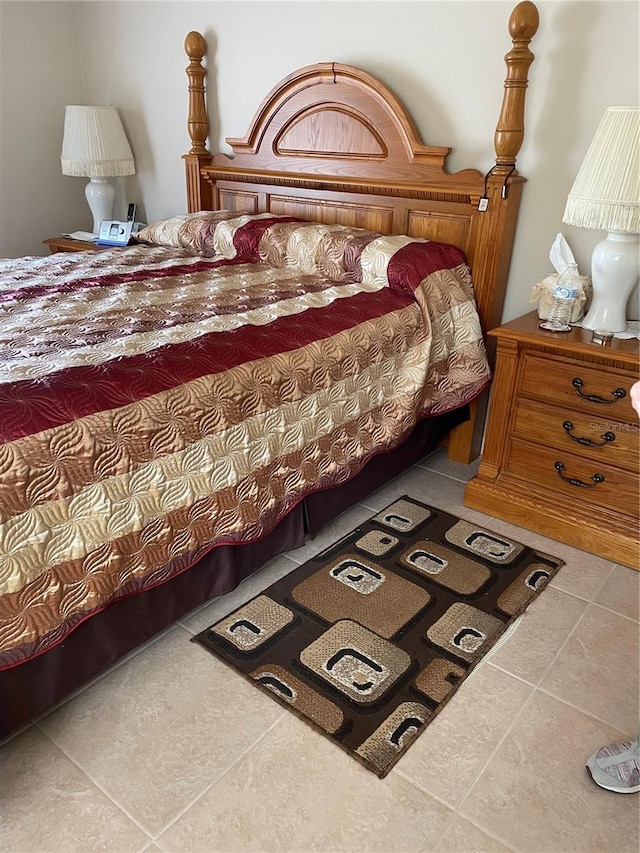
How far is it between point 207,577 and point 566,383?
3.95 ft

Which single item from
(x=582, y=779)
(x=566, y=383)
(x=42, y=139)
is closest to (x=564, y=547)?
(x=566, y=383)

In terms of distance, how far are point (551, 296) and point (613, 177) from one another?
43 cm

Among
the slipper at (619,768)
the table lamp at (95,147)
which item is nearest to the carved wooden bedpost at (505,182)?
the slipper at (619,768)

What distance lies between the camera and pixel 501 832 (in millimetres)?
1190

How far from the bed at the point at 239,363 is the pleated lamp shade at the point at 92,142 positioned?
56 cm

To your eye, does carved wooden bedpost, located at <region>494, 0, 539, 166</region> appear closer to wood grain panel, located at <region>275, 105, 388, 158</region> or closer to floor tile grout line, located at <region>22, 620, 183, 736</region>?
wood grain panel, located at <region>275, 105, 388, 158</region>

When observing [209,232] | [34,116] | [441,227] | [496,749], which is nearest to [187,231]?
[209,232]

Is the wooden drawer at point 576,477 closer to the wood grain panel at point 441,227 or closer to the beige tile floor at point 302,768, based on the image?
the beige tile floor at point 302,768

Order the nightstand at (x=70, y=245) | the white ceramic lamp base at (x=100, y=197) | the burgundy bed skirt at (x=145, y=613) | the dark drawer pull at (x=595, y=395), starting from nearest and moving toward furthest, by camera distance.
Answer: the burgundy bed skirt at (x=145, y=613), the dark drawer pull at (x=595, y=395), the nightstand at (x=70, y=245), the white ceramic lamp base at (x=100, y=197)

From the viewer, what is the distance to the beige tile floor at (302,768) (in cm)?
118

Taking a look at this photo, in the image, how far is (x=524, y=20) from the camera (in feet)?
6.36

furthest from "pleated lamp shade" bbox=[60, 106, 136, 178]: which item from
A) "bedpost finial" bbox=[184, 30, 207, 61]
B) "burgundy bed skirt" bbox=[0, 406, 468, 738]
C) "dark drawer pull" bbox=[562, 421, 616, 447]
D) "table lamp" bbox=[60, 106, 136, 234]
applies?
"dark drawer pull" bbox=[562, 421, 616, 447]

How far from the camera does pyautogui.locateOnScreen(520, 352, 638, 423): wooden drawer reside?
1829mm

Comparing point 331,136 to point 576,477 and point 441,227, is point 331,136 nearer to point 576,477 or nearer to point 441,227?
point 441,227
